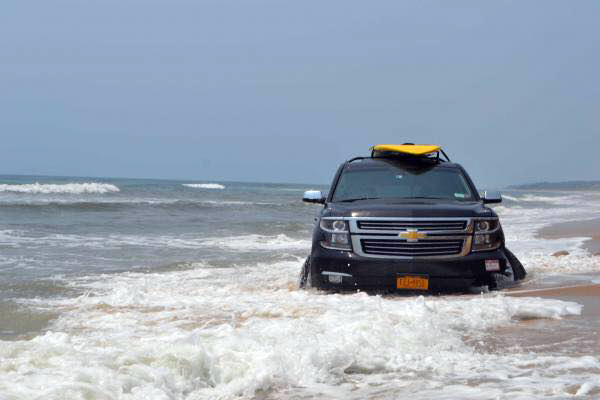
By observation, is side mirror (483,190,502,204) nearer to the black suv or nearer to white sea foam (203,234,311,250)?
the black suv

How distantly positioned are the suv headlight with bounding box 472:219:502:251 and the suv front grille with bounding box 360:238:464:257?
189 mm

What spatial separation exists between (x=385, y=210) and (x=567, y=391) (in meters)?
3.54

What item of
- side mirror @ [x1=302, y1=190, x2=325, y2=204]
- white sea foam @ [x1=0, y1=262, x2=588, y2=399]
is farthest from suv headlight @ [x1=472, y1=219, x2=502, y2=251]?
side mirror @ [x1=302, y1=190, x2=325, y2=204]

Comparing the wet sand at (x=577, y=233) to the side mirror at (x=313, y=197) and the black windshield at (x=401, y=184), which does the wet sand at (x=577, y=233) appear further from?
the side mirror at (x=313, y=197)

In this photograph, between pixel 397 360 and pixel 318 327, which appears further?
pixel 318 327

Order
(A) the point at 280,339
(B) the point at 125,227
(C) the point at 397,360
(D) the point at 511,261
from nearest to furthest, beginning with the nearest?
(C) the point at 397,360 → (A) the point at 280,339 → (D) the point at 511,261 → (B) the point at 125,227

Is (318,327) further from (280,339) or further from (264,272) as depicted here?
(264,272)

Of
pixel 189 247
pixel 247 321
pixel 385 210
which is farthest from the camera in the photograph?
pixel 189 247

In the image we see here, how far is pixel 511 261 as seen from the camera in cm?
770

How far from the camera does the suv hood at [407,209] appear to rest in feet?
22.4

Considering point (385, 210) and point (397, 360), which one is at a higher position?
point (385, 210)

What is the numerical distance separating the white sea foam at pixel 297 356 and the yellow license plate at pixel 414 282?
502 mm

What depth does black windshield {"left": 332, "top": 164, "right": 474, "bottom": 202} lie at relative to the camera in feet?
25.3

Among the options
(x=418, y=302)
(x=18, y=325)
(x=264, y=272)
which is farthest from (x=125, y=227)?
(x=418, y=302)
